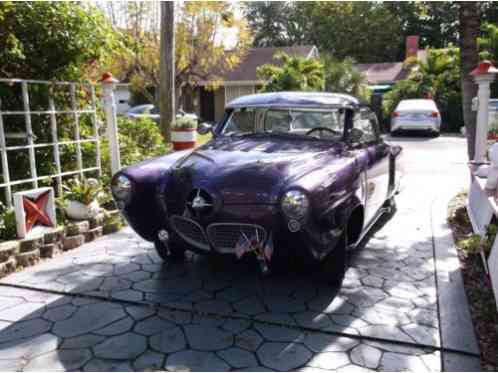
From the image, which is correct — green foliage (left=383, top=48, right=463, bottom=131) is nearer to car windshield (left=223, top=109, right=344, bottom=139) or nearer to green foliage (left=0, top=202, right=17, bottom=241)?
car windshield (left=223, top=109, right=344, bottom=139)

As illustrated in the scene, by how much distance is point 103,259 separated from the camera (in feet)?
14.7

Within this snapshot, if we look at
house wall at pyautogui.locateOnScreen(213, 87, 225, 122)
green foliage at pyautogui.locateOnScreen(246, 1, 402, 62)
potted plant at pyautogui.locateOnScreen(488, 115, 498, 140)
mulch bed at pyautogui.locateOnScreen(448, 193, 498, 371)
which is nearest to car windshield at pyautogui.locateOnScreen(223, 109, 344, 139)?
mulch bed at pyautogui.locateOnScreen(448, 193, 498, 371)

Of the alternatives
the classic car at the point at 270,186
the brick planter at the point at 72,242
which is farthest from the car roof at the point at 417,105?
the brick planter at the point at 72,242

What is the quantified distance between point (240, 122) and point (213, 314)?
2.18 metres

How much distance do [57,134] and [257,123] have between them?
262 centimetres

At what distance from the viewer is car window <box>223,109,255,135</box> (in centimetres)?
468

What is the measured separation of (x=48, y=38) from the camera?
4.93 meters

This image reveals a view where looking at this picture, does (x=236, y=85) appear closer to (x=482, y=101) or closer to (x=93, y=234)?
(x=482, y=101)

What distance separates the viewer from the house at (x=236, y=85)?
79.9 ft

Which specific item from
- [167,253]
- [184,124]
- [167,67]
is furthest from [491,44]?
[167,253]

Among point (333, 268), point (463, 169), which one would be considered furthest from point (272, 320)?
point (463, 169)

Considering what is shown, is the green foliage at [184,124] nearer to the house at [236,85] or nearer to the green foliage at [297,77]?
the green foliage at [297,77]

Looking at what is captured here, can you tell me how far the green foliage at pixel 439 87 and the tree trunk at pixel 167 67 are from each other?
11937mm

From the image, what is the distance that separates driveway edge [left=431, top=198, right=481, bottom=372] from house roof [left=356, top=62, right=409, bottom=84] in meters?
22.4
